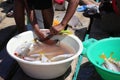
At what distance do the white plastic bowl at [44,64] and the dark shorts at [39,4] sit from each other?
0.93 feet

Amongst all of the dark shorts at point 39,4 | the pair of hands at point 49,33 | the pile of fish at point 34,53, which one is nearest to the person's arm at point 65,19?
the pair of hands at point 49,33

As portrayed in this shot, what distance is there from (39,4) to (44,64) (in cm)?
80

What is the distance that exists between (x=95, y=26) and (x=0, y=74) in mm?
1376

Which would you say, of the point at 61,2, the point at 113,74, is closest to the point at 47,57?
the point at 113,74

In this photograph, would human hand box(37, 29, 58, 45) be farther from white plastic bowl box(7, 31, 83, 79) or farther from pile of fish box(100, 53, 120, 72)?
pile of fish box(100, 53, 120, 72)

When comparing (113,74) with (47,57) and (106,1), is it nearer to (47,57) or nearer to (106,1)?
(47,57)

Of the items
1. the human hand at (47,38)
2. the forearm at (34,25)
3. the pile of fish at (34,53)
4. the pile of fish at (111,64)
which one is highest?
the forearm at (34,25)

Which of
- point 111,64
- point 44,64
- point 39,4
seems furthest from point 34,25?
point 111,64

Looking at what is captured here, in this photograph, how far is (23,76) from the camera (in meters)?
2.66

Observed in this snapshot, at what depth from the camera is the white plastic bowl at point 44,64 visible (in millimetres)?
2367

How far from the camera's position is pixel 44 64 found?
2314mm

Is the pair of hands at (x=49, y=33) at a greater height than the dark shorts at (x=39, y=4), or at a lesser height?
lesser

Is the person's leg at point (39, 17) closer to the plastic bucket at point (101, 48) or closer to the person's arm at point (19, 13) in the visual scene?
the person's arm at point (19, 13)

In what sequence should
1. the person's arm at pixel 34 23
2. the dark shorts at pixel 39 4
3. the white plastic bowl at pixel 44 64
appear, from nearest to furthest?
the white plastic bowl at pixel 44 64 < the person's arm at pixel 34 23 < the dark shorts at pixel 39 4
